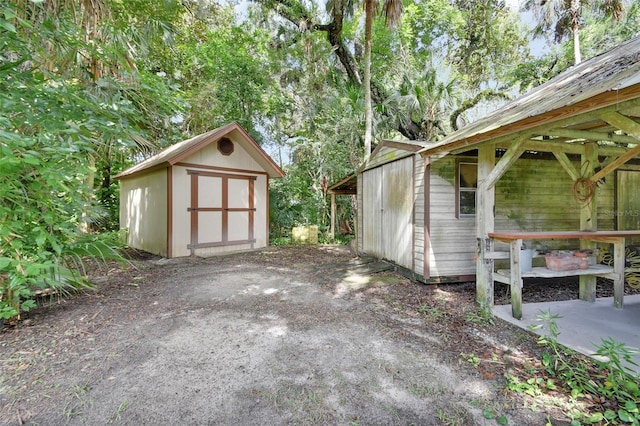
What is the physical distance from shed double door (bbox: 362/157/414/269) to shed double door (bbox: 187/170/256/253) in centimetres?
370

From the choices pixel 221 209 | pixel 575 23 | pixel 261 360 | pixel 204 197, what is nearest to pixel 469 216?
pixel 261 360

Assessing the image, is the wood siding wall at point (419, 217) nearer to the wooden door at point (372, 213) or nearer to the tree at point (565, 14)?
the wooden door at point (372, 213)

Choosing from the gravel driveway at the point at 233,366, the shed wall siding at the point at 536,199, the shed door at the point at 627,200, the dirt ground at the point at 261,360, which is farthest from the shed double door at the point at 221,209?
the shed door at the point at 627,200

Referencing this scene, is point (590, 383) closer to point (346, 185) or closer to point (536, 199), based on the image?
point (536, 199)

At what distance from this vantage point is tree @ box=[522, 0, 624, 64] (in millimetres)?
11172

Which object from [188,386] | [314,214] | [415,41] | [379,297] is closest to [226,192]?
[314,214]

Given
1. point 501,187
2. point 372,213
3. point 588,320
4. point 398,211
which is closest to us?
point 588,320

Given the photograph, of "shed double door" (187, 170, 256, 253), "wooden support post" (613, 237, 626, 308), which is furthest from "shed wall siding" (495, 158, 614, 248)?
"shed double door" (187, 170, 256, 253)

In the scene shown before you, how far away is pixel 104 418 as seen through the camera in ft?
6.07

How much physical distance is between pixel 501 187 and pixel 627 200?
316 cm

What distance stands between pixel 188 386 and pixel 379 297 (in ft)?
9.90

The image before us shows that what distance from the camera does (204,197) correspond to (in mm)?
8195

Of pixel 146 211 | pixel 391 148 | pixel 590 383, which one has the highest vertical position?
pixel 391 148

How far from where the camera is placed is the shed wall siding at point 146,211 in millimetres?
7961
